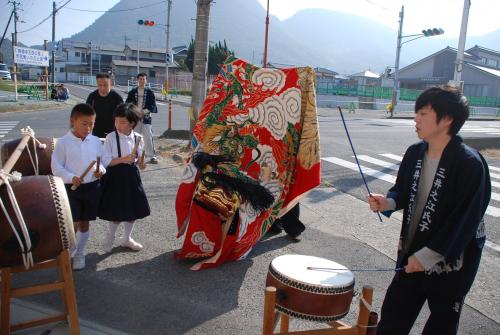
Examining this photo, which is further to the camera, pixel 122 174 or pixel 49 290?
pixel 122 174

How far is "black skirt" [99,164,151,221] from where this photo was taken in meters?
4.08

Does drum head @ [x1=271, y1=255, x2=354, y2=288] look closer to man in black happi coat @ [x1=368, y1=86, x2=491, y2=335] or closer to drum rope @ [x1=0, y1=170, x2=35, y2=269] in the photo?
man in black happi coat @ [x1=368, y1=86, x2=491, y2=335]

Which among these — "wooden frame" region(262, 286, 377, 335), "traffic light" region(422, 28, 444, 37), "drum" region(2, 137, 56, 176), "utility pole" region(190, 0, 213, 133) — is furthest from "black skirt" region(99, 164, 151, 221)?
"traffic light" region(422, 28, 444, 37)

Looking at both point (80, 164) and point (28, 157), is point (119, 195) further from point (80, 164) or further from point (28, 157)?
point (28, 157)

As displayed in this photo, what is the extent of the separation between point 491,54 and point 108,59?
61236 mm

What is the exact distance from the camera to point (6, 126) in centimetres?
1362

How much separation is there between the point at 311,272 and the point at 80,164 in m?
2.27

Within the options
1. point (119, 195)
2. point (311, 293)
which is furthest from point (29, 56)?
point (311, 293)

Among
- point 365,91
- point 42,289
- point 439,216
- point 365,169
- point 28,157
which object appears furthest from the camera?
point 365,91

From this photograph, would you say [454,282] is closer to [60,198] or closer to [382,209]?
[382,209]

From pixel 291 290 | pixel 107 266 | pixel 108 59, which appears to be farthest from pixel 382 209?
pixel 108 59

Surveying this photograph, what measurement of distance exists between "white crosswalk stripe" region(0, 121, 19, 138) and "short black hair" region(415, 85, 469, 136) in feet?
39.1

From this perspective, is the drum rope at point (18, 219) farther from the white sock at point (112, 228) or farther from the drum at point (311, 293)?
the white sock at point (112, 228)

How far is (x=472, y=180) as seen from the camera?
2.21 m
